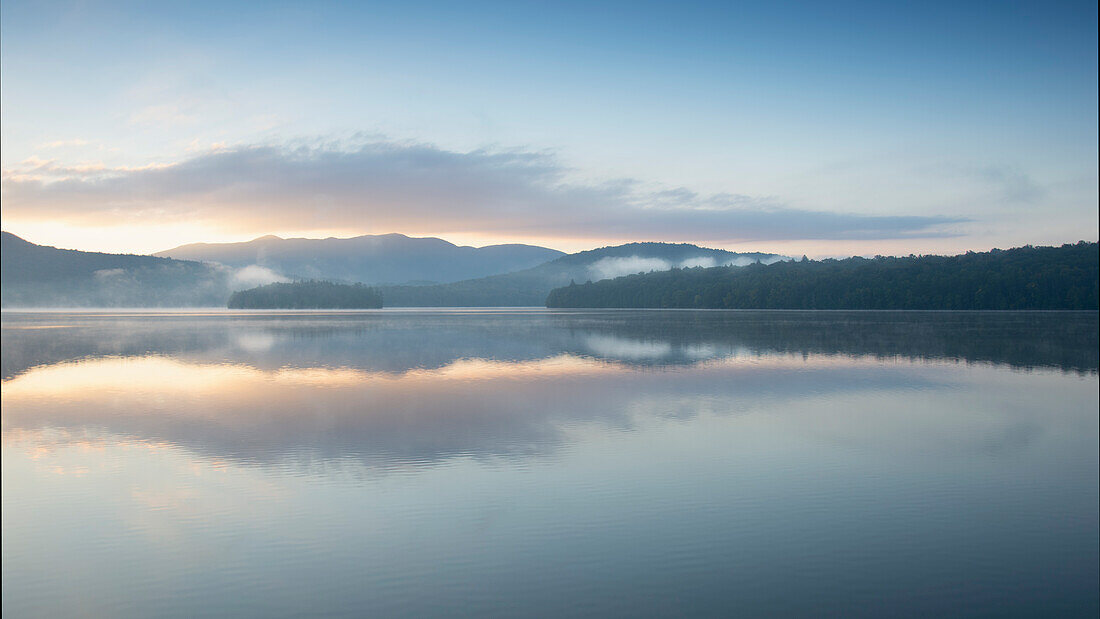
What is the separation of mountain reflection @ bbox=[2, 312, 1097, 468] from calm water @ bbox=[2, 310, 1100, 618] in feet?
0.60

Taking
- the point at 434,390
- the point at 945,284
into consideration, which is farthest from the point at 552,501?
the point at 945,284

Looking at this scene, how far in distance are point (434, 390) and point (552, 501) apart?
581 inches

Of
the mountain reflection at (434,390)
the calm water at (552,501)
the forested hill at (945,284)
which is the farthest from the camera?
the forested hill at (945,284)

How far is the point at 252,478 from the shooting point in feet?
44.1

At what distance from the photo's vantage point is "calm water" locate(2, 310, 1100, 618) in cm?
838

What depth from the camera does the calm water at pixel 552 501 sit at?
8.38 meters

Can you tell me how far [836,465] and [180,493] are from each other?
40.4 feet

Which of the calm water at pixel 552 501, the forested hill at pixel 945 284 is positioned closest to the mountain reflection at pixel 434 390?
the calm water at pixel 552 501

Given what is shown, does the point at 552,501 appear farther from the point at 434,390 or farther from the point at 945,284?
the point at 945,284

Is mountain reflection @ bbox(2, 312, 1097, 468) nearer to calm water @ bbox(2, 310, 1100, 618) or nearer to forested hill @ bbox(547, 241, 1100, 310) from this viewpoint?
calm water @ bbox(2, 310, 1100, 618)

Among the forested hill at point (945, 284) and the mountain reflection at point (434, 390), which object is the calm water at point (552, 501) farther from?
the forested hill at point (945, 284)

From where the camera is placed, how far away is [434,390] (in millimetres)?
25891

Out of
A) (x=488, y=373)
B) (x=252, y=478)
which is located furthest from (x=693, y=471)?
(x=488, y=373)

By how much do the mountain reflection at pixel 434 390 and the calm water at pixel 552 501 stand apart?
183mm
